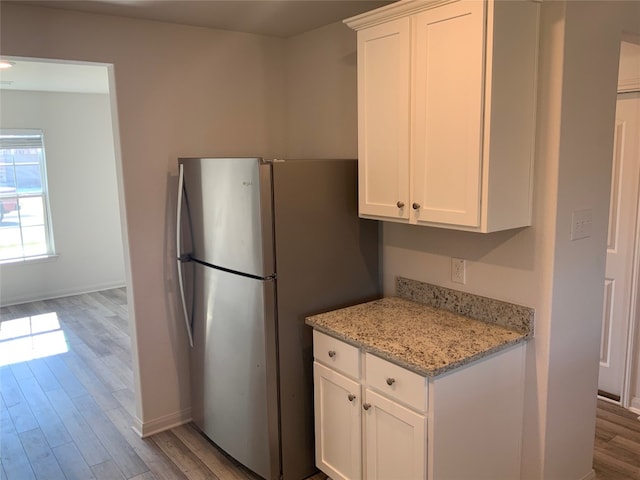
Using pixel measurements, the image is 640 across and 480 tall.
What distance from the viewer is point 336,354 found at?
7.48 feet

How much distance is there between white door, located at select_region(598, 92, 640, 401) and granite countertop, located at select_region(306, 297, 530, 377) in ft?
4.88

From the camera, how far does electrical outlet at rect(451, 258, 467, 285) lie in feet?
7.82

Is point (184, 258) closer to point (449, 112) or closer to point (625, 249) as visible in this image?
point (449, 112)

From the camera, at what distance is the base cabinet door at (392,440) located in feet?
6.35

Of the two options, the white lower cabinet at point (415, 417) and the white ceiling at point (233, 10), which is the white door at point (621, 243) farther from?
the white ceiling at point (233, 10)

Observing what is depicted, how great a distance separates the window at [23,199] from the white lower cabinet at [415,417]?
4991mm

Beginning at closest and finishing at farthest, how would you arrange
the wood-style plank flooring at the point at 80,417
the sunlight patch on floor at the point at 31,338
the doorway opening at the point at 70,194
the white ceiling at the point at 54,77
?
the wood-style plank flooring at the point at 80,417, the white ceiling at the point at 54,77, the sunlight patch on floor at the point at 31,338, the doorway opening at the point at 70,194

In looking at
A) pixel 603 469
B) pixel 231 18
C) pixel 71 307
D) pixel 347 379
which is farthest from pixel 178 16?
pixel 71 307

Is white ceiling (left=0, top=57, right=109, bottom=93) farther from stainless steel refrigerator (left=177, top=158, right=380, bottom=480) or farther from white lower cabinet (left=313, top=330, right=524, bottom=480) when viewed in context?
white lower cabinet (left=313, top=330, right=524, bottom=480)

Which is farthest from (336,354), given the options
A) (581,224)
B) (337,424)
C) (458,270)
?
(581,224)

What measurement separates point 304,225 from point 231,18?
48.4 inches

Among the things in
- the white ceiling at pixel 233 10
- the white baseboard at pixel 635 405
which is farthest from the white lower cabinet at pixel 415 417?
the white ceiling at pixel 233 10

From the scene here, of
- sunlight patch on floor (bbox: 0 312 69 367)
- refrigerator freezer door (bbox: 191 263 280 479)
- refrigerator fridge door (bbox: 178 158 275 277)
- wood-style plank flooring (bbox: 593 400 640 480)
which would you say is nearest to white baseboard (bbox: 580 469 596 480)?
wood-style plank flooring (bbox: 593 400 640 480)

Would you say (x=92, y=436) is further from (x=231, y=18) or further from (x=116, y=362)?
(x=231, y=18)
